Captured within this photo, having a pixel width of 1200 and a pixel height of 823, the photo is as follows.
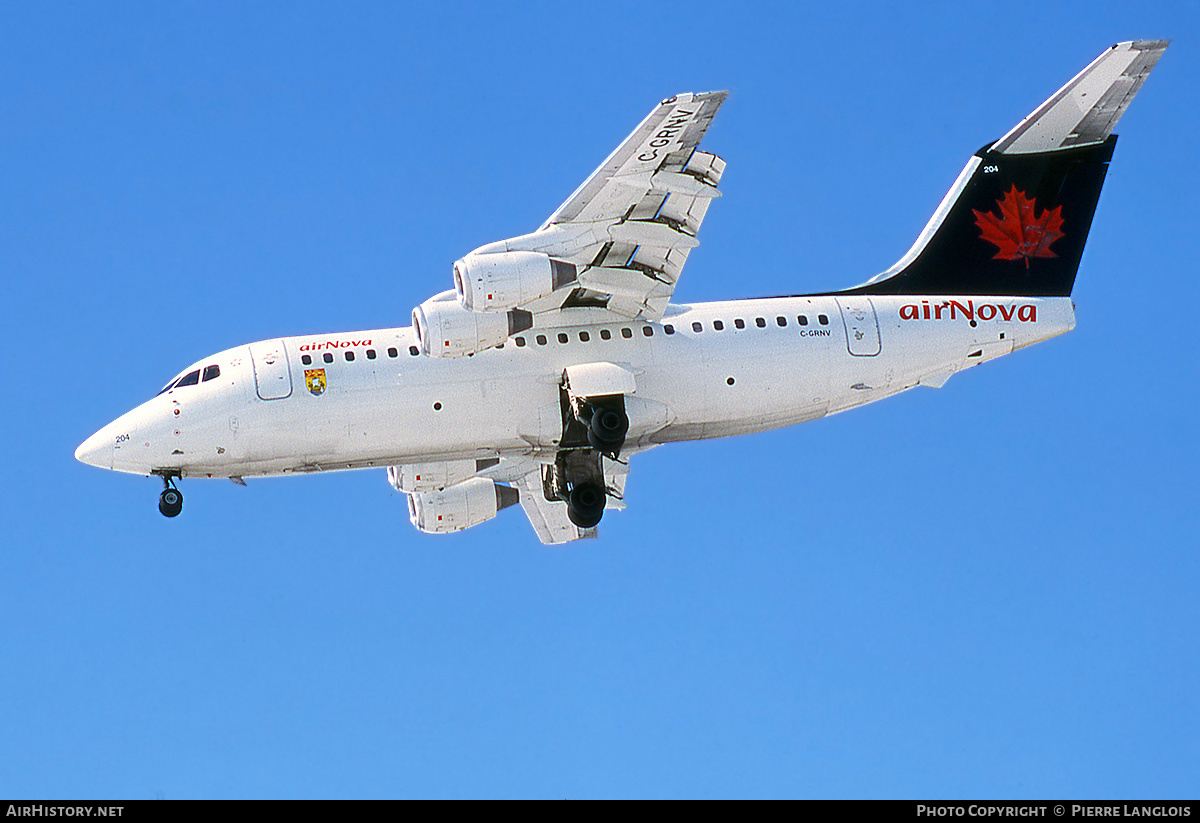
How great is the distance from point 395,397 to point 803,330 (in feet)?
17.7

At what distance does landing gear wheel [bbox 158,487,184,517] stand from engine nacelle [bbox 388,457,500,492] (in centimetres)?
343

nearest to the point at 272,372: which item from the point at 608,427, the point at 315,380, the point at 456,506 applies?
the point at 315,380

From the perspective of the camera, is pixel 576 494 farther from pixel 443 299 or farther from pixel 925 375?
pixel 925 375

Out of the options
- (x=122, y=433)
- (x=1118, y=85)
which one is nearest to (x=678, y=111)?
(x=1118, y=85)

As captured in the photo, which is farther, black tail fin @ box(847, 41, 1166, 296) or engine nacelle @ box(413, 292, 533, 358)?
black tail fin @ box(847, 41, 1166, 296)

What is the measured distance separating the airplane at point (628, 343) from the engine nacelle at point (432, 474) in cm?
70

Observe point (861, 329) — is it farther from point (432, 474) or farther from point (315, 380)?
point (315, 380)

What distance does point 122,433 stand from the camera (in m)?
20.1

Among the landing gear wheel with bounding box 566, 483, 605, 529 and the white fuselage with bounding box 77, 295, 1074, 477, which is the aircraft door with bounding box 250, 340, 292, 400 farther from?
the landing gear wheel with bounding box 566, 483, 605, 529

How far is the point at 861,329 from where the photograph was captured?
21.1 metres

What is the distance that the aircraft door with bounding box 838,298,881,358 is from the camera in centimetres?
2106

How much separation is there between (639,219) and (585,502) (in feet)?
12.9

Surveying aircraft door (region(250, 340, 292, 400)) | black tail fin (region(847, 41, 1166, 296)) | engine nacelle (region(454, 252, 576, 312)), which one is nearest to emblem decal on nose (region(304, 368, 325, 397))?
aircraft door (region(250, 340, 292, 400))
